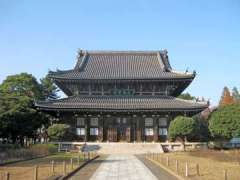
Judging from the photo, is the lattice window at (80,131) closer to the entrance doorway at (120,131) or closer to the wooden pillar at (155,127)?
the entrance doorway at (120,131)

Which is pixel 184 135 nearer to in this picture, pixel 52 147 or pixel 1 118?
pixel 52 147

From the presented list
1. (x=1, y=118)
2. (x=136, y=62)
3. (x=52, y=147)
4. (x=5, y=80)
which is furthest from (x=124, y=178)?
(x=5, y=80)

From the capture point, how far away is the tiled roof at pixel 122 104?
190 ft

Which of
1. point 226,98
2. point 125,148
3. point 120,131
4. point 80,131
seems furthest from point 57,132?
point 226,98

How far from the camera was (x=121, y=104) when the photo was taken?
5978cm

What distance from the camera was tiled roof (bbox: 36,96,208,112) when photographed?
57781 mm

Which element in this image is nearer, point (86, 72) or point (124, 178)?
point (124, 178)

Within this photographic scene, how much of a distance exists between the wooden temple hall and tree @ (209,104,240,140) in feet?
32.8

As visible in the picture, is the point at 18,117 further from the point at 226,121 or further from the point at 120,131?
the point at 226,121

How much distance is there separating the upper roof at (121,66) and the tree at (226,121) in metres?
13.4

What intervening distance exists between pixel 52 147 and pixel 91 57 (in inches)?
958

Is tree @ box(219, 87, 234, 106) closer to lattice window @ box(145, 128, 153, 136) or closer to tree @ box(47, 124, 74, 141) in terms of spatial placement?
lattice window @ box(145, 128, 153, 136)

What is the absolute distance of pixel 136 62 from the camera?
69875mm

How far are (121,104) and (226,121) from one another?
1783 centimetres
